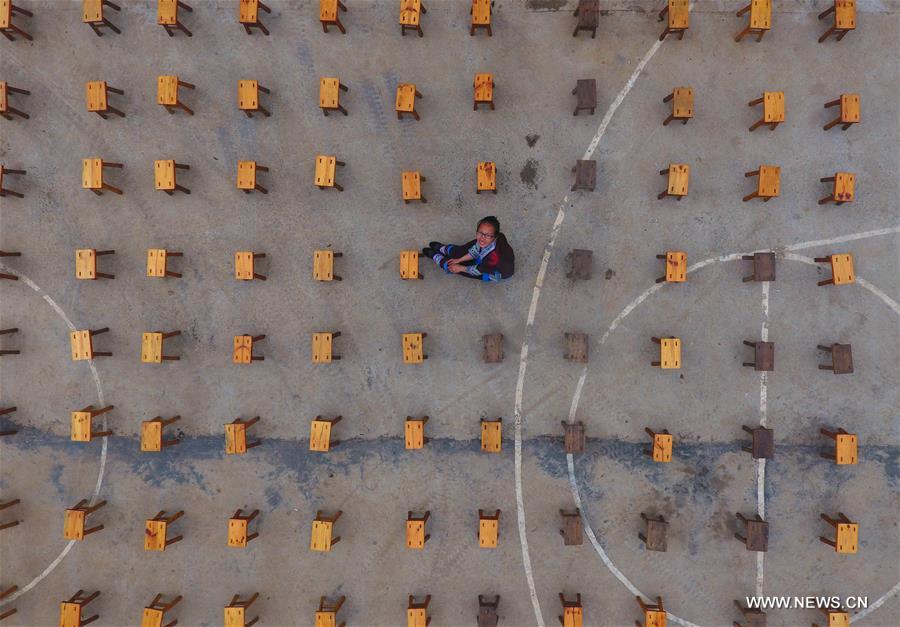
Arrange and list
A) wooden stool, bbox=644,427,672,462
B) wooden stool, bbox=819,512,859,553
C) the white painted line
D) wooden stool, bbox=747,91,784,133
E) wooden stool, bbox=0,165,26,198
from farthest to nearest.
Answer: the white painted line → wooden stool, bbox=0,165,26,198 → wooden stool, bbox=644,427,672,462 → wooden stool, bbox=819,512,859,553 → wooden stool, bbox=747,91,784,133

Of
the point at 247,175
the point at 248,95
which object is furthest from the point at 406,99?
the point at 247,175

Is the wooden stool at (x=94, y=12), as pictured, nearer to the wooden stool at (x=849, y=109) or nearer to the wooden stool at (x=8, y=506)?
the wooden stool at (x=8, y=506)

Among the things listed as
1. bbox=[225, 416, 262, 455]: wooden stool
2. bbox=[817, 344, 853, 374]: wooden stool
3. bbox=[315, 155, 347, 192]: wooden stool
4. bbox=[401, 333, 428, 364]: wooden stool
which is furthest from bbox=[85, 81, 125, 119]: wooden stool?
bbox=[817, 344, 853, 374]: wooden stool

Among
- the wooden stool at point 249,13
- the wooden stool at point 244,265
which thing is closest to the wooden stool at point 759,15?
the wooden stool at point 249,13

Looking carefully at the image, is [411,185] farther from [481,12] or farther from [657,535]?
[657,535]

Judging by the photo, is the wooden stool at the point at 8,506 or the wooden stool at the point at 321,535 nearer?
the wooden stool at the point at 321,535

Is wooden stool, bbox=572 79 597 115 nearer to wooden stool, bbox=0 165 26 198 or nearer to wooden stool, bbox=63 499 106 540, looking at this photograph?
wooden stool, bbox=0 165 26 198
